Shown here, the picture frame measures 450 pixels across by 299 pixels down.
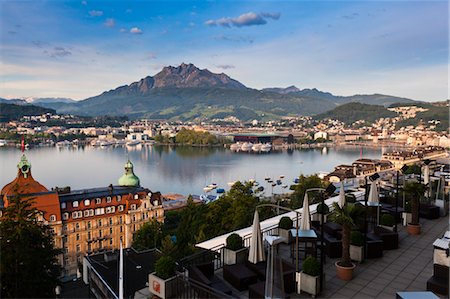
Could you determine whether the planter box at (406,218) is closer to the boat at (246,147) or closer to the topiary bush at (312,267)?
the topiary bush at (312,267)

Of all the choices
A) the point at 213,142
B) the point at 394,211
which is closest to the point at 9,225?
the point at 394,211

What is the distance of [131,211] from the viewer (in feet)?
69.7

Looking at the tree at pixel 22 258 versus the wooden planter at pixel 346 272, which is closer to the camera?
the wooden planter at pixel 346 272

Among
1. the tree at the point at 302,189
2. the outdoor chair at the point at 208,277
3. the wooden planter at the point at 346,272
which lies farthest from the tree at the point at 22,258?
the tree at the point at 302,189

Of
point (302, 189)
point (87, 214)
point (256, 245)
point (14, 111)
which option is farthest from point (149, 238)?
point (14, 111)

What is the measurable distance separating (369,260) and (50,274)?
18.3 ft

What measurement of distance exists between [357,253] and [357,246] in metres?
0.12

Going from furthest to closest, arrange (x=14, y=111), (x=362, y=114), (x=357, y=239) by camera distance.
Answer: (x=362, y=114), (x=14, y=111), (x=357, y=239)

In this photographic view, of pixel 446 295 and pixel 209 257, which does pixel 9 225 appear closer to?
pixel 209 257

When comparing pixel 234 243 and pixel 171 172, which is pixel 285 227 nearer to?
pixel 234 243

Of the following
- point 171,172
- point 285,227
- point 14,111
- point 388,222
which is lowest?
point 171,172

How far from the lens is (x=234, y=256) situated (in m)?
5.77

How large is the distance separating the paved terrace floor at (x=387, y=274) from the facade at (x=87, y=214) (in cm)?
1503

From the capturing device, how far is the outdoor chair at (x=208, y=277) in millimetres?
4963
